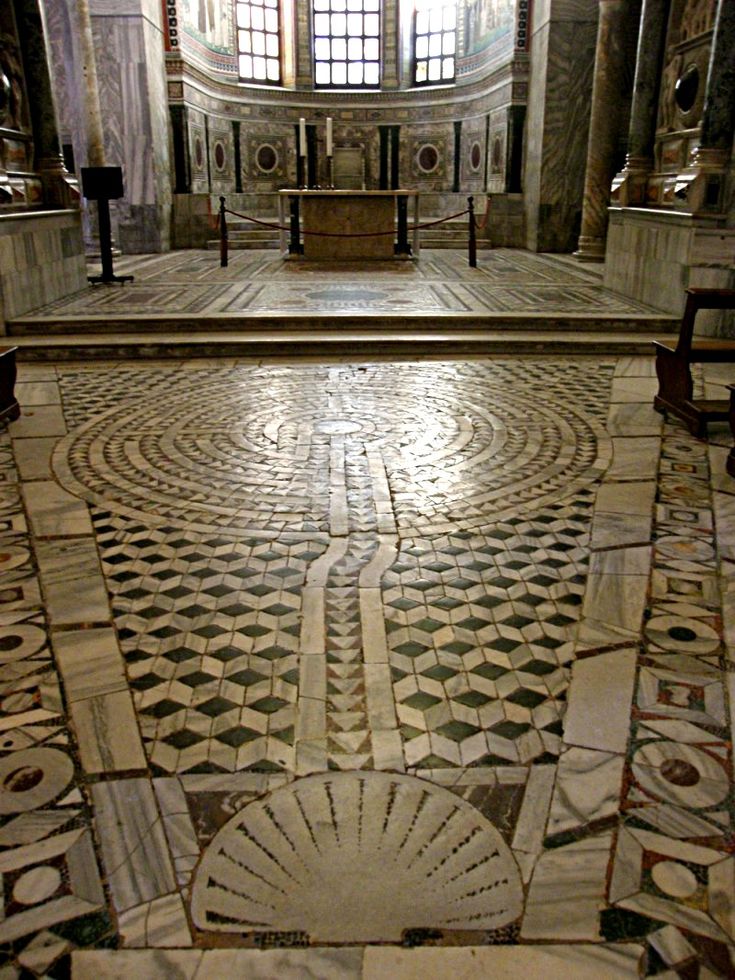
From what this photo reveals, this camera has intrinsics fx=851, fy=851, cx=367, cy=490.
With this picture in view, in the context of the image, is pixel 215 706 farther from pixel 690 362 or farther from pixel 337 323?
pixel 337 323

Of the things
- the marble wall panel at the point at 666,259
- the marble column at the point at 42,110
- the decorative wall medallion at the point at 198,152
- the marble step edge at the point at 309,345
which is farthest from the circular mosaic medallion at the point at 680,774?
the decorative wall medallion at the point at 198,152

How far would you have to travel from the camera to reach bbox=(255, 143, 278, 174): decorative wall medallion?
18641mm

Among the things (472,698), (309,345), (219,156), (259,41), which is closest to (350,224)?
(309,345)

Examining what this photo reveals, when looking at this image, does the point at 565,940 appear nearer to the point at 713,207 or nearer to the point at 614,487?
the point at 614,487

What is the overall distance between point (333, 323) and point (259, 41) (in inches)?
551

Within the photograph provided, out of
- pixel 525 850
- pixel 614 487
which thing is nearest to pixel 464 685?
pixel 525 850

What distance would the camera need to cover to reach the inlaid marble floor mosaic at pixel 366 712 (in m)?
1.67

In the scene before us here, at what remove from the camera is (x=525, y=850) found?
6.07ft

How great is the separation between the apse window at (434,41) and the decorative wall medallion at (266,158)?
3627 mm

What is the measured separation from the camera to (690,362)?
5.10 metres

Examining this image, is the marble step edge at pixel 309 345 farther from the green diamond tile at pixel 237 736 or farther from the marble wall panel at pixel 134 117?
the marble wall panel at pixel 134 117

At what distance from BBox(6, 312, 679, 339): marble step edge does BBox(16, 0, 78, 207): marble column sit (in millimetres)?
2236

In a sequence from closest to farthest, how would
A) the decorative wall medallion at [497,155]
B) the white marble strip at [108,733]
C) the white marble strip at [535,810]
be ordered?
1. the white marble strip at [535,810]
2. the white marble strip at [108,733]
3. the decorative wall medallion at [497,155]

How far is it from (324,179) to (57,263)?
1000cm
